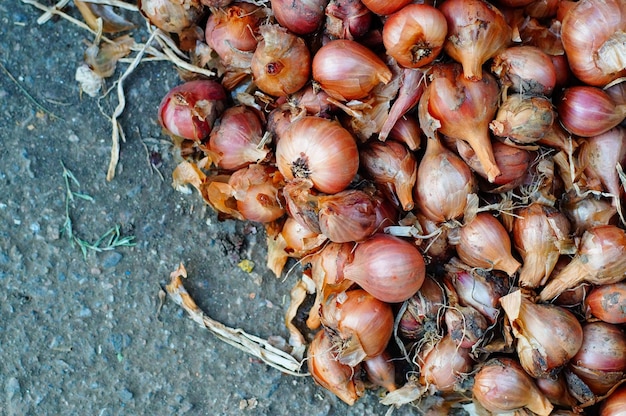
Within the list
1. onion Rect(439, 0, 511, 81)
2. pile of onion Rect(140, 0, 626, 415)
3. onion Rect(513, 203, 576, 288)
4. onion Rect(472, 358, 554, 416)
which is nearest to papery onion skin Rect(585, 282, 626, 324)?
pile of onion Rect(140, 0, 626, 415)

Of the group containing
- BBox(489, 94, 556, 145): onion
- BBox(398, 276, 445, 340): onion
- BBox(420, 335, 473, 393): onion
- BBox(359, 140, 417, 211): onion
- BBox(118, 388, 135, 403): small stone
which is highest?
BBox(489, 94, 556, 145): onion

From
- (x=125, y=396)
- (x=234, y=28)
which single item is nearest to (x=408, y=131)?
(x=234, y=28)

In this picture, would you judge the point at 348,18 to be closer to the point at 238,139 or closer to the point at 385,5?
the point at 385,5

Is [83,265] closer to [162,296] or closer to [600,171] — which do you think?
[162,296]

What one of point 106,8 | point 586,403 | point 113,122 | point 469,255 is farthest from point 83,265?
point 586,403

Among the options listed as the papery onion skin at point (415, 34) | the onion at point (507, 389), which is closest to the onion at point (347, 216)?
the papery onion skin at point (415, 34)

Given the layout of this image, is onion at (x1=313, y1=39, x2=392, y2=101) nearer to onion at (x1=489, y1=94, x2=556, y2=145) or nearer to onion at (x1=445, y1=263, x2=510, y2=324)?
onion at (x1=489, y1=94, x2=556, y2=145)
